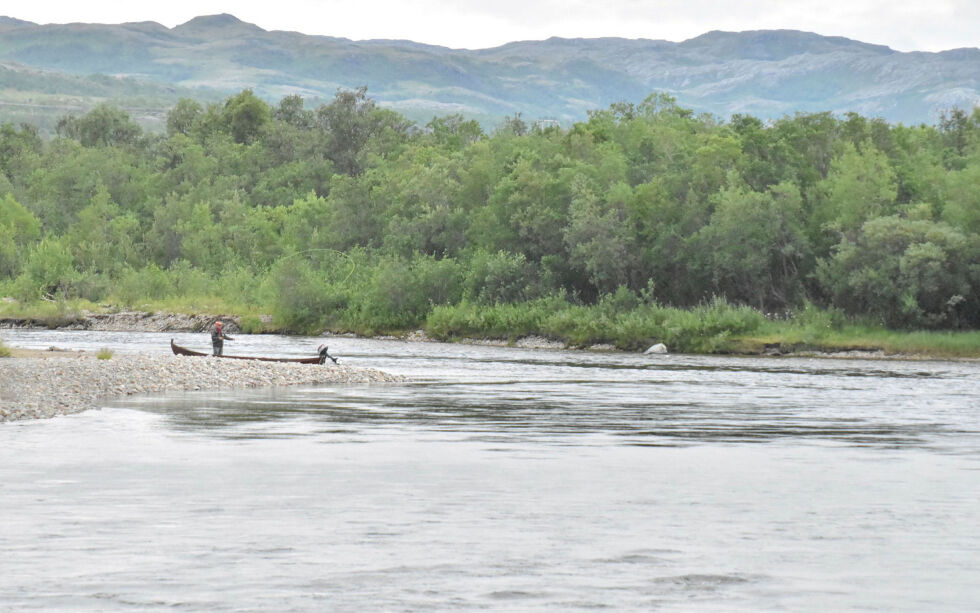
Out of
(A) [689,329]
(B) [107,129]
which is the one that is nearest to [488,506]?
(A) [689,329]

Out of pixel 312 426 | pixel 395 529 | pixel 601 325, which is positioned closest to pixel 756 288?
pixel 601 325

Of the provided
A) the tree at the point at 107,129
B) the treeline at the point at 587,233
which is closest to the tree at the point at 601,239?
the treeline at the point at 587,233

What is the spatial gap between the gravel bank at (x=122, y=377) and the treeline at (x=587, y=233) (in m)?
33.5

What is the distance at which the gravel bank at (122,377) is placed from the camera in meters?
39.2

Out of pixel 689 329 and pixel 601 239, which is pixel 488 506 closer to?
pixel 689 329

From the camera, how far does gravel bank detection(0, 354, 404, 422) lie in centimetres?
3922

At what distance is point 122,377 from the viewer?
1828 inches

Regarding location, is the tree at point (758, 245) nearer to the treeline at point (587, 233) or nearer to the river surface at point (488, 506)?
the treeline at point (587, 233)

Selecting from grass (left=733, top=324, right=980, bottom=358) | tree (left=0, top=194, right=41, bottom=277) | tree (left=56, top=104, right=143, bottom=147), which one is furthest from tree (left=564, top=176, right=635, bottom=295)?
tree (left=56, top=104, right=143, bottom=147)

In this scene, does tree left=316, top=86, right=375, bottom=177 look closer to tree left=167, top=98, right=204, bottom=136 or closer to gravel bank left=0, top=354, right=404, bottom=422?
tree left=167, top=98, right=204, bottom=136

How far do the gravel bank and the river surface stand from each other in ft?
5.31

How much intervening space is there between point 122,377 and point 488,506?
26.7 metres

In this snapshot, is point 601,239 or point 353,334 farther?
point 353,334

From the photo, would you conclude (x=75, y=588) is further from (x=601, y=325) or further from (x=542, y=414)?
(x=601, y=325)
